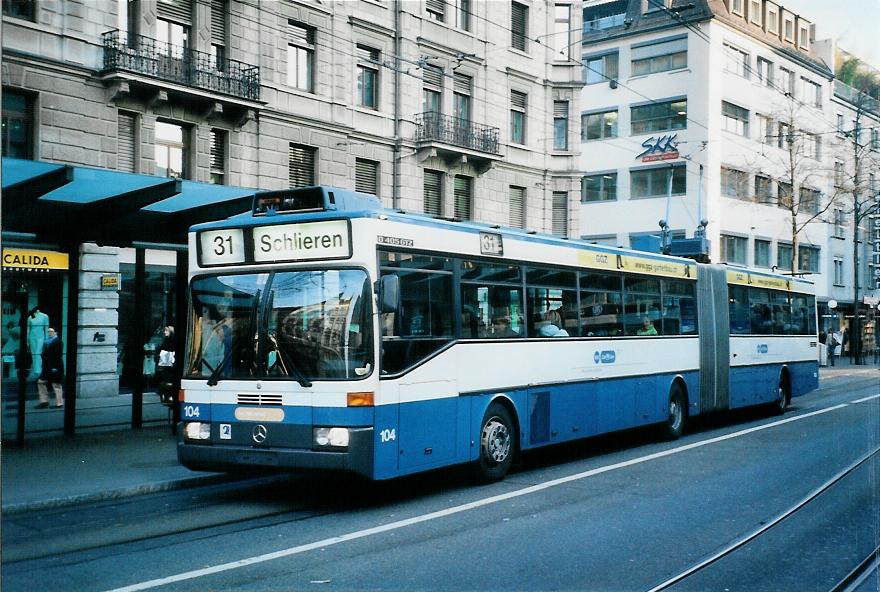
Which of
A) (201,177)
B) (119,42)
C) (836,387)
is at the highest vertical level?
(119,42)

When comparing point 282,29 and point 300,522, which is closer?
point 300,522

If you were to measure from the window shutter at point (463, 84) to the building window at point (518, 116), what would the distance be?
2398 mm

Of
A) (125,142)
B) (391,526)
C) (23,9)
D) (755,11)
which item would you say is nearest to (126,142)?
(125,142)

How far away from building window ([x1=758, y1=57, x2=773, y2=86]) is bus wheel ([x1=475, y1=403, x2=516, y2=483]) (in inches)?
1766

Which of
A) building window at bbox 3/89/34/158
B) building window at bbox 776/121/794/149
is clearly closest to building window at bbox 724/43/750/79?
building window at bbox 776/121/794/149

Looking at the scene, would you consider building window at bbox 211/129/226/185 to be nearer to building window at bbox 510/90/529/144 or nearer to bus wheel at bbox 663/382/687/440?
building window at bbox 510/90/529/144

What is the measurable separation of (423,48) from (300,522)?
71.2ft

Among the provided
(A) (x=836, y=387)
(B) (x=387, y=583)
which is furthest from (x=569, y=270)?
(A) (x=836, y=387)

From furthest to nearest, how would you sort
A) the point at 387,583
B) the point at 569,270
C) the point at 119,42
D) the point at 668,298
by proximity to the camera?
the point at 119,42 < the point at 668,298 < the point at 569,270 < the point at 387,583

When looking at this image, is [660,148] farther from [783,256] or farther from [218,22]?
[218,22]

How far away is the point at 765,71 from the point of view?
5184 centimetres

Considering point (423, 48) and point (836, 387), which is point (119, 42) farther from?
point (836, 387)

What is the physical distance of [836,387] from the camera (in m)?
31.0

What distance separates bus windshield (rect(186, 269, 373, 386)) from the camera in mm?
8969
